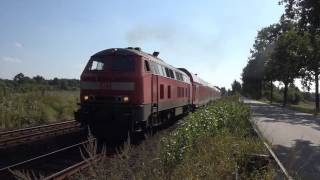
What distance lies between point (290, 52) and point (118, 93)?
159 feet

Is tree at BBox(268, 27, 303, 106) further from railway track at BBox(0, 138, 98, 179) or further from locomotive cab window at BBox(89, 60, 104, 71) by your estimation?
railway track at BBox(0, 138, 98, 179)

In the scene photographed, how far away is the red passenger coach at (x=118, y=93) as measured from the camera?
15570 mm

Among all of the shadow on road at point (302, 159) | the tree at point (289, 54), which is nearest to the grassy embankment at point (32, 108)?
the shadow on road at point (302, 159)

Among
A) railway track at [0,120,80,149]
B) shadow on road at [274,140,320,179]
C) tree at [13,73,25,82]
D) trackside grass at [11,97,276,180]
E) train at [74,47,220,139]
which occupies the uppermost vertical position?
tree at [13,73,25,82]

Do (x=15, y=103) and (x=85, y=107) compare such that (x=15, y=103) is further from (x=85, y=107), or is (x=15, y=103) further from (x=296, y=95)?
(x=296, y=95)

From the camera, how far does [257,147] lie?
35.1 feet

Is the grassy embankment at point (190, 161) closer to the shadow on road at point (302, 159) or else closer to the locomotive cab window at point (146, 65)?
the shadow on road at point (302, 159)

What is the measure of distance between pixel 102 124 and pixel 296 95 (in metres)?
96.2

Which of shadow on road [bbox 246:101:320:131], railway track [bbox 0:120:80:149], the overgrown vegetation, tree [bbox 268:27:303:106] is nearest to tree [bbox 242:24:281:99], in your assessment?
tree [bbox 268:27:303:106]

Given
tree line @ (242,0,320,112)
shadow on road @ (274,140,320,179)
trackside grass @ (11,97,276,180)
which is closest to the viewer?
trackside grass @ (11,97,276,180)

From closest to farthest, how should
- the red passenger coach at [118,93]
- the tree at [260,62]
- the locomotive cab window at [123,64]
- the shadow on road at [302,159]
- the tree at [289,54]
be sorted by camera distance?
1. the shadow on road at [302,159]
2. the red passenger coach at [118,93]
3. the locomotive cab window at [123,64]
4. the tree at [289,54]
5. the tree at [260,62]

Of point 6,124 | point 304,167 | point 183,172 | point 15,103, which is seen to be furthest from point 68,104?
point 183,172

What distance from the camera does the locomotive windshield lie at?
16.5 m

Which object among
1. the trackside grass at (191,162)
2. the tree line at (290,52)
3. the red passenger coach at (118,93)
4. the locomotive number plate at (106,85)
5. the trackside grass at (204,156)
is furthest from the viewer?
the tree line at (290,52)
